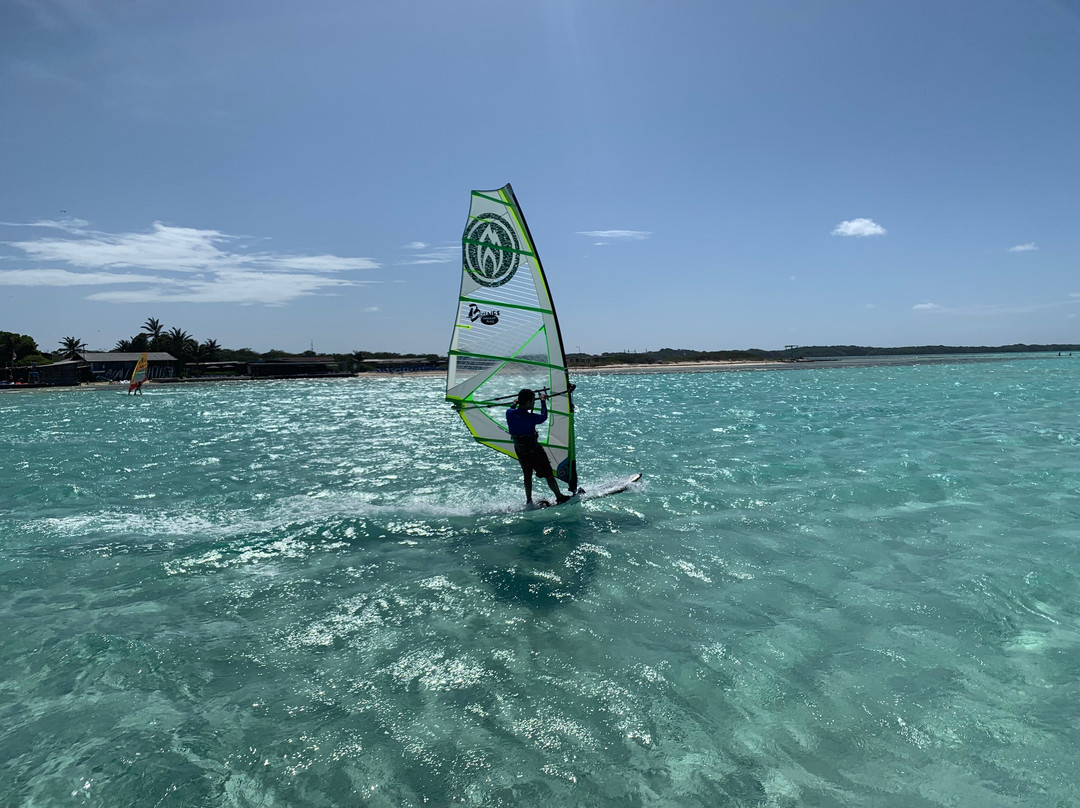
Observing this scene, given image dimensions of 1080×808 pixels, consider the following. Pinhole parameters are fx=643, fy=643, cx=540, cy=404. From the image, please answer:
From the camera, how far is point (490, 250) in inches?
353

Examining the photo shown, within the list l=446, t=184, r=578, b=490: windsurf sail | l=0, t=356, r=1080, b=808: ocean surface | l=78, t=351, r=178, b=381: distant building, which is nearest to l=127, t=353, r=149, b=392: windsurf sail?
l=78, t=351, r=178, b=381: distant building

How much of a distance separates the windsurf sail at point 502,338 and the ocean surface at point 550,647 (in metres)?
1.56

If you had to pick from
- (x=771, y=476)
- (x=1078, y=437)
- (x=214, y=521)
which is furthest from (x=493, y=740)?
(x=1078, y=437)

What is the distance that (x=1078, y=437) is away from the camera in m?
16.1

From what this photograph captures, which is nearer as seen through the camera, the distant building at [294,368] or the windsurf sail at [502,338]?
the windsurf sail at [502,338]

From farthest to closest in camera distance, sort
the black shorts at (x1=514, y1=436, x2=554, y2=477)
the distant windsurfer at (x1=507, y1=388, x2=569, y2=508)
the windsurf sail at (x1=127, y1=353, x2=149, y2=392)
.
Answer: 1. the windsurf sail at (x1=127, y1=353, x2=149, y2=392)
2. the black shorts at (x1=514, y1=436, x2=554, y2=477)
3. the distant windsurfer at (x1=507, y1=388, x2=569, y2=508)

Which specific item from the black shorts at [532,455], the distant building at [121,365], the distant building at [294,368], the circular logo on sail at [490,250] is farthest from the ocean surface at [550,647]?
the distant building at [294,368]

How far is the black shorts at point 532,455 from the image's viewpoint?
925 centimetres

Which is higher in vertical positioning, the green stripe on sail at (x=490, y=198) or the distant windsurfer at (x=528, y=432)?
the green stripe on sail at (x=490, y=198)

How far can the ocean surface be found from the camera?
135 inches

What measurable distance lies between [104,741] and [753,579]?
5.32 m

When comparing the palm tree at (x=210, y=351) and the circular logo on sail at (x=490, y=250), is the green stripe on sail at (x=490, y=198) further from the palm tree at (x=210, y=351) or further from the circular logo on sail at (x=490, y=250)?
the palm tree at (x=210, y=351)

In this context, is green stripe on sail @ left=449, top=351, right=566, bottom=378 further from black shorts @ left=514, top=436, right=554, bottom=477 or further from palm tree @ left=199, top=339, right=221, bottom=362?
palm tree @ left=199, top=339, right=221, bottom=362

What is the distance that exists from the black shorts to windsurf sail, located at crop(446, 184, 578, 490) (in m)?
0.54
